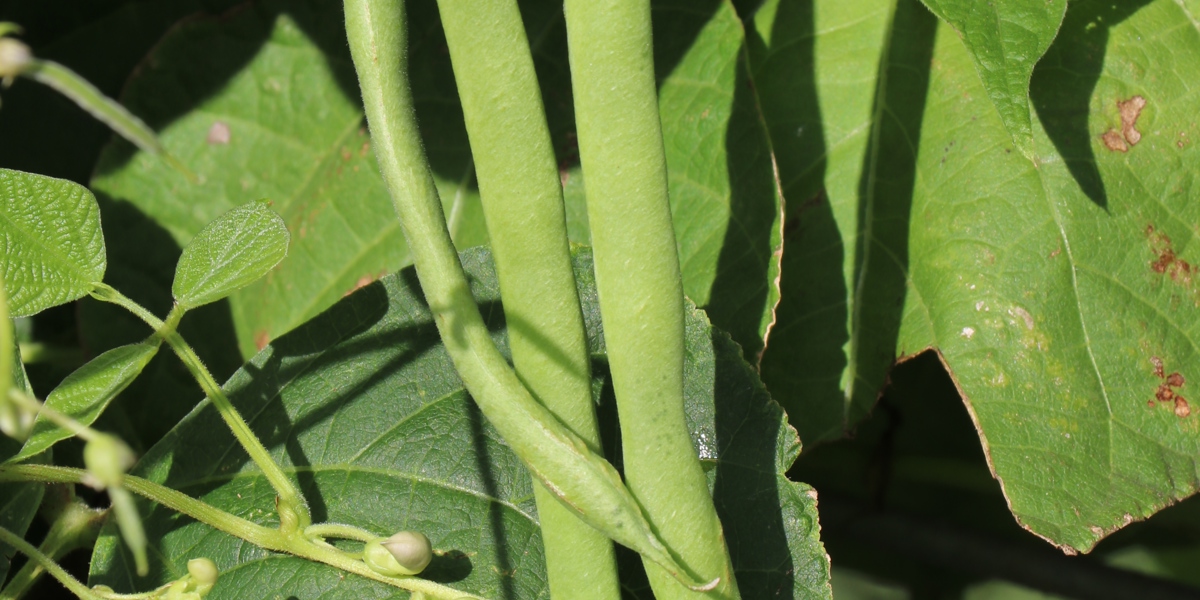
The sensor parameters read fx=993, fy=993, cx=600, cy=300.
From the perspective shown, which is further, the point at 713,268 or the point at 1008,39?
the point at 713,268

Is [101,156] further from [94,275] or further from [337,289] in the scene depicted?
[94,275]

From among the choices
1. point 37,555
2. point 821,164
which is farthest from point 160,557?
point 821,164

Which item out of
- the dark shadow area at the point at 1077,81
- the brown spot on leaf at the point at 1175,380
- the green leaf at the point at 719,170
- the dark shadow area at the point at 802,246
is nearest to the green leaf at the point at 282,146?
the green leaf at the point at 719,170

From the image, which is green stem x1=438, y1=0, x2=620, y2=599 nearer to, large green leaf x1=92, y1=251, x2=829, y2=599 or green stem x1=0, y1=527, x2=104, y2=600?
large green leaf x1=92, y1=251, x2=829, y2=599

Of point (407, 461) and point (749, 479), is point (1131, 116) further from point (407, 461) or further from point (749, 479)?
point (407, 461)

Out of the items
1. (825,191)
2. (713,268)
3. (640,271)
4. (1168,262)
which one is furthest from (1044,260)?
(640,271)

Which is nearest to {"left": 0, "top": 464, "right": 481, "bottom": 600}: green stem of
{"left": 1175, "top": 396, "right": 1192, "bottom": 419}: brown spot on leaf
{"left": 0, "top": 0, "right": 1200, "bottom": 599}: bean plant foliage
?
{"left": 0, "top": 0, "right": 1200, "bottom": 599}: bean plant foliage

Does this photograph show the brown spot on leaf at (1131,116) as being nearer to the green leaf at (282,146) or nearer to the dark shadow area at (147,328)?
the green leaf at (282,146)
